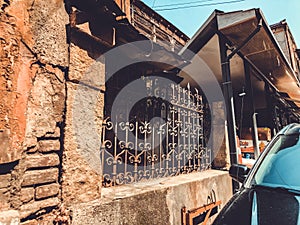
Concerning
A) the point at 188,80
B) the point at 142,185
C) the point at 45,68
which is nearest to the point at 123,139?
the point at 142,185

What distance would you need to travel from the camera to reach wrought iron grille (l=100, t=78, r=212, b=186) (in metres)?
2.51

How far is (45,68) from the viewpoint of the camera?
158 centimetres

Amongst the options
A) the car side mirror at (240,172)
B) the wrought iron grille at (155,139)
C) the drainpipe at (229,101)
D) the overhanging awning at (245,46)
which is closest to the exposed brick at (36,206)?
the wrought iron grille at (155,139)

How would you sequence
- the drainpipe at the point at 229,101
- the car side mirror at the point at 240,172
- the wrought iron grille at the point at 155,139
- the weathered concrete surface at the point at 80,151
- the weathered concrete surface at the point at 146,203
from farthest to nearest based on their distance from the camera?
the drainpipe at the point at 229,101, the wrought iron grille at the point at 155,139, the car side mirror at the point at 240,172, the weathered concrete surface at the point at 146,203, the weathered concrete surface at the point at 80,151

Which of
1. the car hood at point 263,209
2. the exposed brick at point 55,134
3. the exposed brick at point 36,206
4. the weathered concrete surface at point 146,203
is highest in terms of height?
the exposed brick at point 55,134

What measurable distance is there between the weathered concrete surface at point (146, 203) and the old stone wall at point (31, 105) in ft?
1.18

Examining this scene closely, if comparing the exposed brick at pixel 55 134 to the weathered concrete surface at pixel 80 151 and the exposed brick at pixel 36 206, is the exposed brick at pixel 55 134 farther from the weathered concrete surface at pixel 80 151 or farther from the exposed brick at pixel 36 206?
the exposed brick at pixel 36 206

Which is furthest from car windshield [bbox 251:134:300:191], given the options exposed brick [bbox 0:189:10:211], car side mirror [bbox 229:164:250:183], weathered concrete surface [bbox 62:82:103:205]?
exposed brick [bbox 0:189:10:211]

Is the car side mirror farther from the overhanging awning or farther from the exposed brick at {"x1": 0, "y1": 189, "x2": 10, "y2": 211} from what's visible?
the overhanging awning

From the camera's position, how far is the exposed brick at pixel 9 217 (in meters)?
1.19

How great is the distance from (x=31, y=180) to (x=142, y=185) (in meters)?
1.40

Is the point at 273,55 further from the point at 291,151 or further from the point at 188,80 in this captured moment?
the point at 291,151

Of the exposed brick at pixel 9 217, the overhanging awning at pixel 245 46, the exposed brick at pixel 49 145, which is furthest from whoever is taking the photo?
the overhanging awning at pixel 245 46

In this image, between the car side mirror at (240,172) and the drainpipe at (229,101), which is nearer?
the car side mirror at (240,172)
